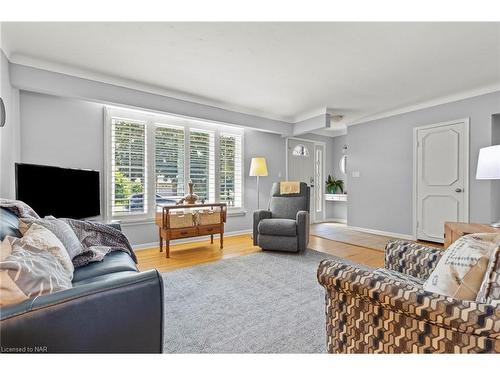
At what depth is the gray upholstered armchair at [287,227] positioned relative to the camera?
3.34m

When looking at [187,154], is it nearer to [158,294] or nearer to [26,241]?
[26,241]

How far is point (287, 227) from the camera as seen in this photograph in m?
3.35

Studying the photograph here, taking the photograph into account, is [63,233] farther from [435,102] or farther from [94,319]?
[435,102]

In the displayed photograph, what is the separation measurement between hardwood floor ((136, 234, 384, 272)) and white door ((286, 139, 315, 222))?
1865mm

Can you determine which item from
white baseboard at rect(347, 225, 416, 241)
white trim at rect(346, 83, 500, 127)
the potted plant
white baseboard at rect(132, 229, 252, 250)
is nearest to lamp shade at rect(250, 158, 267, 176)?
white baseboard at rect(132, 229, 252, 250)

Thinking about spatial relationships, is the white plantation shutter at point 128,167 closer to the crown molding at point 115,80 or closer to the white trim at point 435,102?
the crown molding at point 115,80

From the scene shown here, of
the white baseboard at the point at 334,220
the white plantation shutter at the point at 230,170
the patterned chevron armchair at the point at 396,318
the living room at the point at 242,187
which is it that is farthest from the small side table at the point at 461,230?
the white baseboard at the point at 334,220

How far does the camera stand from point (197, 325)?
65.1 inches

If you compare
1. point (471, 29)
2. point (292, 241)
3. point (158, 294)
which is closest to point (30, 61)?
point (158, 294)

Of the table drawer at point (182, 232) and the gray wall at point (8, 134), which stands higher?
the gray wall at point (8, 134)

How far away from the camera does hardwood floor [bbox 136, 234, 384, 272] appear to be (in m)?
3.02

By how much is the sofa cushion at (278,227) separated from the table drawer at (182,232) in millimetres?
961

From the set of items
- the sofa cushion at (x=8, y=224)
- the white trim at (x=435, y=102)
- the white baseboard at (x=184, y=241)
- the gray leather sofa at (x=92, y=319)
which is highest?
the white trim at (x=435, y=102)

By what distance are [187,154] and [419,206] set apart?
403cm
